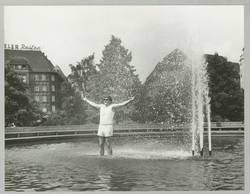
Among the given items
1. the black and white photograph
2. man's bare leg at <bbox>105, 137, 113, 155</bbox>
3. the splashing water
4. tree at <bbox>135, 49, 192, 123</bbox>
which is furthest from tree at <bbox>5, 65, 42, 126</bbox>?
the splashing water

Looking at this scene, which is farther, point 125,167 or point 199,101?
point 199,101

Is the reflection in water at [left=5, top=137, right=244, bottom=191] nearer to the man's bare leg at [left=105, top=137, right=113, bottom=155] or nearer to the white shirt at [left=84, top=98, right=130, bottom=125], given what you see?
the man's bare leg at [left=105, top=137, right=113, bottom=155]

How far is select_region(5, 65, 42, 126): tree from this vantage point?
27.7 feet

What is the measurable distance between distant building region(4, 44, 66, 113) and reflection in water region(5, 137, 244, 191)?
2.10 ft

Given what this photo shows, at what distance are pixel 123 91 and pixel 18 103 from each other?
1.50 metres

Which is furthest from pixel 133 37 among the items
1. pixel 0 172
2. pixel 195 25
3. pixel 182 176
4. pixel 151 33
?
pixel 0 172

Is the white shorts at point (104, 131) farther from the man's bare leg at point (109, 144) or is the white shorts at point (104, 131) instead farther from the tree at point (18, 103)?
the tree at point (18, 103)

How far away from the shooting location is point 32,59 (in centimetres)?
839

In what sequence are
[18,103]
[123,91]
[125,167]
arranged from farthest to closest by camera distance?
1. [123,91]
2. [18,103]
3. [125,167]

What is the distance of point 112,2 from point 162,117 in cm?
180

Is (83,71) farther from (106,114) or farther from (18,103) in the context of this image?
(18,103)

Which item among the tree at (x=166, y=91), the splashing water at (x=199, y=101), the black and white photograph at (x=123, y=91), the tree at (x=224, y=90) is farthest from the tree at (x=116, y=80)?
the tree at (x=224, y=90)

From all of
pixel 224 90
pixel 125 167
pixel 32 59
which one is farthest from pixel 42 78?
pixel 224 90

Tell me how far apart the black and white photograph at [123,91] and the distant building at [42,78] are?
0.01 meters
